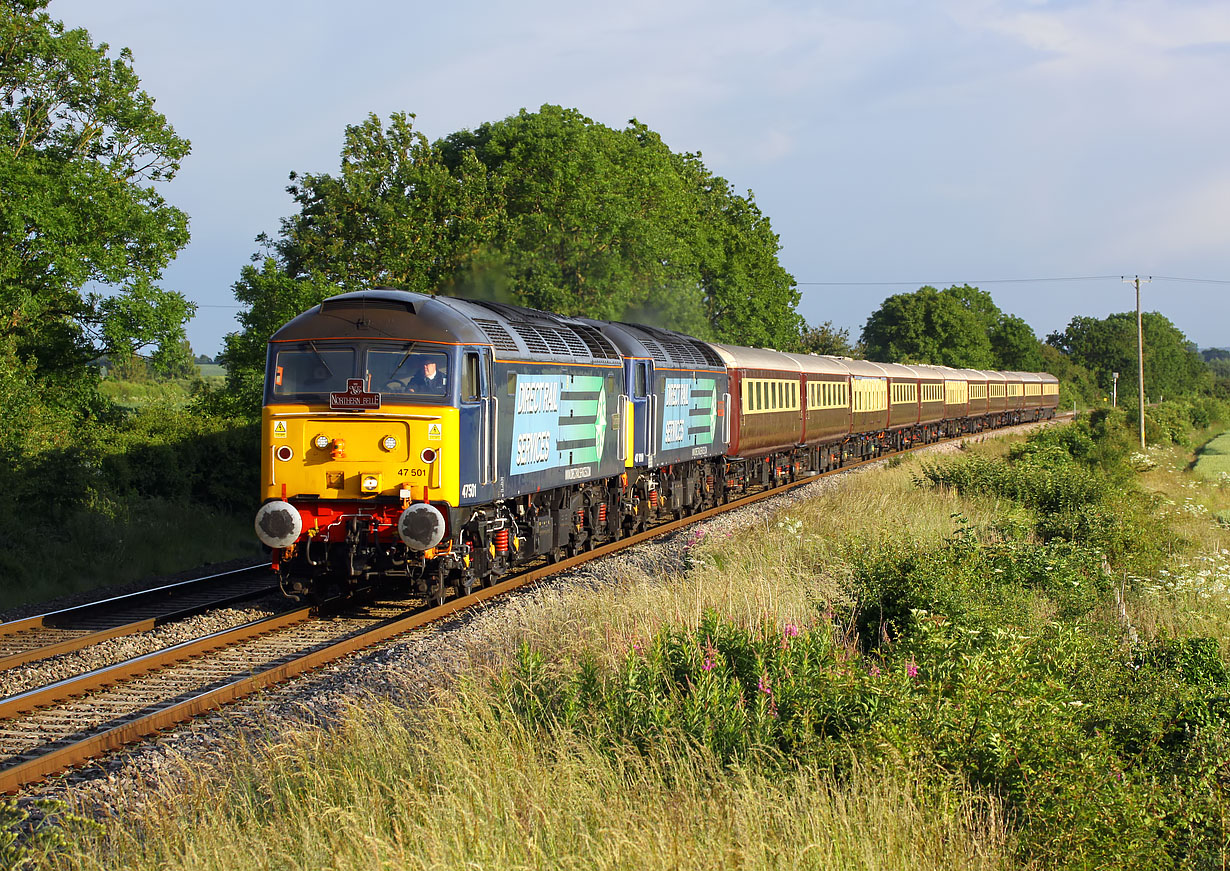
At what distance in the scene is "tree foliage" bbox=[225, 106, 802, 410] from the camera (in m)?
29.5

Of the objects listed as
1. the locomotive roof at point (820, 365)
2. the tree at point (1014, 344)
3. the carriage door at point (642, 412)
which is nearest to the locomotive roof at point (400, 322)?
the carriage door at point (642, 412)

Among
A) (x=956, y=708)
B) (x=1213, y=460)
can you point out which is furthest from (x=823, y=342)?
(x=956, y=708)

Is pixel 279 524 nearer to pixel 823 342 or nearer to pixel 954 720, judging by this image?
pixel 954 720

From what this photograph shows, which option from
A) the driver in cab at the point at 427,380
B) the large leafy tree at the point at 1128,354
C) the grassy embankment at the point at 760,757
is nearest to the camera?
the grassy embankment at the point at 760,757

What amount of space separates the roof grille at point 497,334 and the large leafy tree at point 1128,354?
119609 mm

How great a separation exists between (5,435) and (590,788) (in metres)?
Result: 17.8

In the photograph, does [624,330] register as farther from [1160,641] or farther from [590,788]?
[590,788]

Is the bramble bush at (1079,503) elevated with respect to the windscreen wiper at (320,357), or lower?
lower

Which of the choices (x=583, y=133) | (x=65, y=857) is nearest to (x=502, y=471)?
(x=65, y=857)

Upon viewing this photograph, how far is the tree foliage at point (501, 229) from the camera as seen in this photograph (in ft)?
96.7

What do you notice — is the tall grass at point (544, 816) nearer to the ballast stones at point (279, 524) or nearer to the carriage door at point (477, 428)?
the ballast stones at point (279, 524)

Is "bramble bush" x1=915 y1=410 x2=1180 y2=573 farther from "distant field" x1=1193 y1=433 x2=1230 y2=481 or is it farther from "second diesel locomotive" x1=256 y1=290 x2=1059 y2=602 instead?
"distant field" x1=1193 y1=433 x2=1230 y2=481

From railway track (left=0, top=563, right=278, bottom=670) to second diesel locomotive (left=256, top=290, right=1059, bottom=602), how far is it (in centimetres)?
152

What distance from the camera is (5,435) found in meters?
19.7
